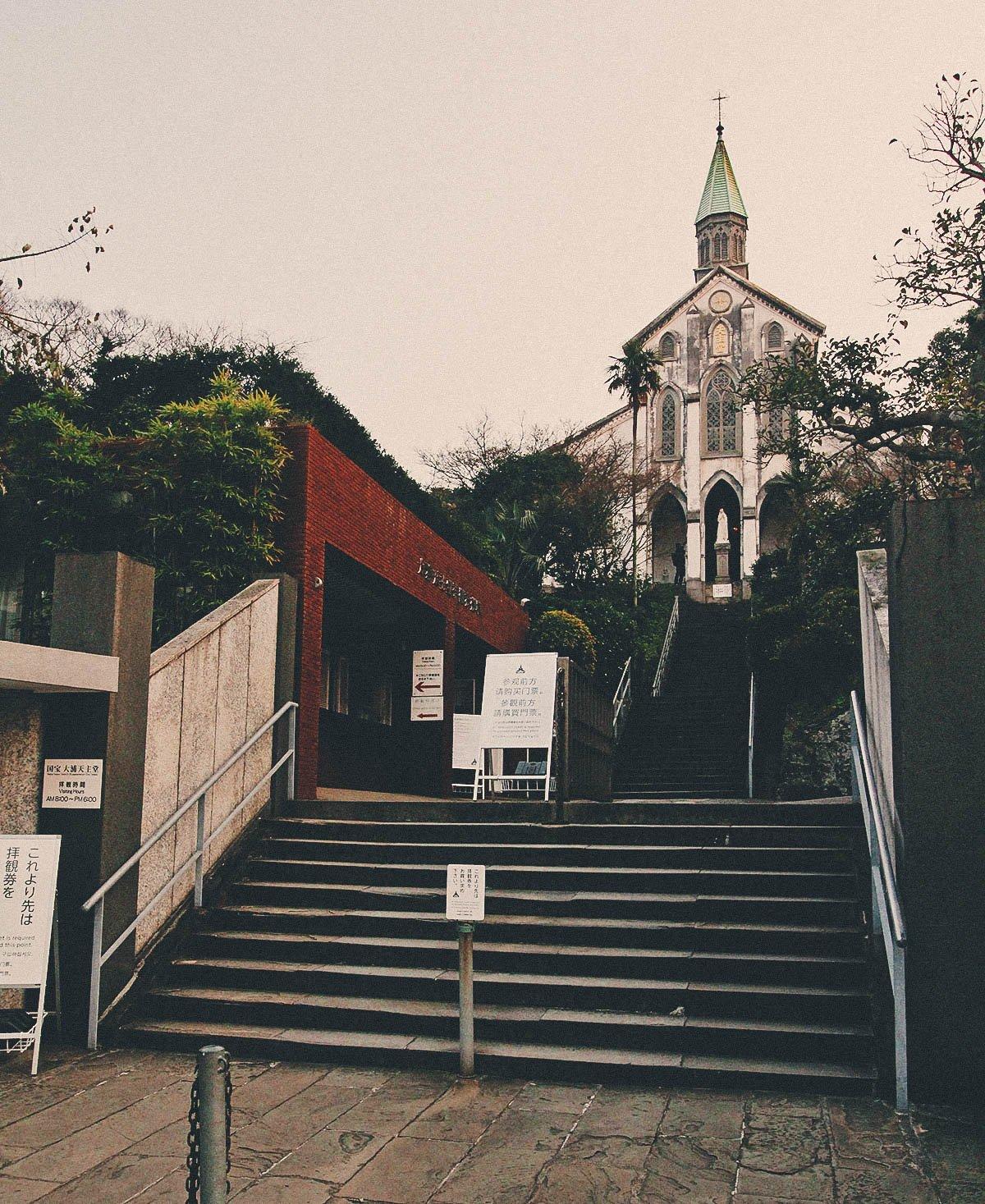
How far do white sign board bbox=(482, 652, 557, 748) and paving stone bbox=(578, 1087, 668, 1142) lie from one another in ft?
18.3

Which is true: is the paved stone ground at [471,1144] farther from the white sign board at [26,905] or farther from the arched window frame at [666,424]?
the arched window frame at [666,424]

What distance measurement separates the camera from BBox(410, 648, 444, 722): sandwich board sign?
53.7ft

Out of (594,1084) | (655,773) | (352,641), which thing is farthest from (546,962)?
(655,773)

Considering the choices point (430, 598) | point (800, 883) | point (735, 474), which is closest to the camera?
point (800, 883)

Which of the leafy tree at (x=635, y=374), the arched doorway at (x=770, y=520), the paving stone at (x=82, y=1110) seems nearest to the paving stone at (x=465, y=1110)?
the paving stone at (x=82, y=1110)

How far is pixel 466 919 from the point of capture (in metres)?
5.73

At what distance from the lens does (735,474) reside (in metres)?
44.1

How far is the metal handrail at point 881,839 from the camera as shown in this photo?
5.23m

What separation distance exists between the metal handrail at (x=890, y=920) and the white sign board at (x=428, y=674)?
9.90 metres

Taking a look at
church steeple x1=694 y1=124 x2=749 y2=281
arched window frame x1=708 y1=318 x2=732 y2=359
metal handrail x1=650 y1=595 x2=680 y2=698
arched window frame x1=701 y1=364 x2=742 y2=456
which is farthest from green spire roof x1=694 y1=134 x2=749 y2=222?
metal handrail x1=650 y1=595 x2=680 y2=698

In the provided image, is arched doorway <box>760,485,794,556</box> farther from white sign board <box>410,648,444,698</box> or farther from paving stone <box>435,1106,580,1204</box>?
paving stone <box>435,1106,580,1204</box>

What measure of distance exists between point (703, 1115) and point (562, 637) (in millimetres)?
19019

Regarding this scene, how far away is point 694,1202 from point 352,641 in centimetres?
1429

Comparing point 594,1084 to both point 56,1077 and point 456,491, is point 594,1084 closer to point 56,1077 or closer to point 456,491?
point 56,1077
